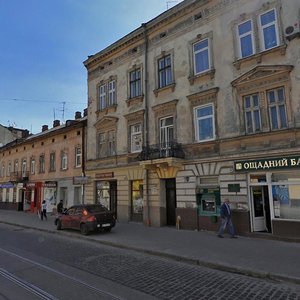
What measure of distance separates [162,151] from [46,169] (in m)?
17.9

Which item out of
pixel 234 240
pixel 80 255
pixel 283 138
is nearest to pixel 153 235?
pixel 234 240

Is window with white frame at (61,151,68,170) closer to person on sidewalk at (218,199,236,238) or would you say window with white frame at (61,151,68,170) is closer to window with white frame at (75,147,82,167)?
window with white frame at (75,147,82,167)

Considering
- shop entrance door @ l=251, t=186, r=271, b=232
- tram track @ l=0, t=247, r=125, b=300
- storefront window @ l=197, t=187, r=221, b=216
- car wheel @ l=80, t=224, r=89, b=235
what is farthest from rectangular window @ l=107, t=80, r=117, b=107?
tram track @ l=0, t=247, r=125, b=300

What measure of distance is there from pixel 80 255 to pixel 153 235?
4892 mm

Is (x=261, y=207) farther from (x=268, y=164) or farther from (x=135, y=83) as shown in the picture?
(x=135, y=83)

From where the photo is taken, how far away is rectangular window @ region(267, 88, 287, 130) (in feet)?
45.0

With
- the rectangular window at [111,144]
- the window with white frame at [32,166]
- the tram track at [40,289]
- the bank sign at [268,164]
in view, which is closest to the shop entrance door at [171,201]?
the bank sign at [268,164]

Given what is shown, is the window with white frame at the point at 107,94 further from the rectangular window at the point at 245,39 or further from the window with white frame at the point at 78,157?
the rectangular window at the point at 245,39

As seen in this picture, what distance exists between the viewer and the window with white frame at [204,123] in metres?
16.4

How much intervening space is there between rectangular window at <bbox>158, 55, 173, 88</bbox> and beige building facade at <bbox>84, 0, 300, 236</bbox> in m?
0.06

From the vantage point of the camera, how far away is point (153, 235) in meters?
15.1

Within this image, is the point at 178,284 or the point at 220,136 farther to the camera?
the point at 220,136

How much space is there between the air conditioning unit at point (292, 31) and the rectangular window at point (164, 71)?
702cm

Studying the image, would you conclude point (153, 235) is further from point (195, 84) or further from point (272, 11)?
point (272, 11)
